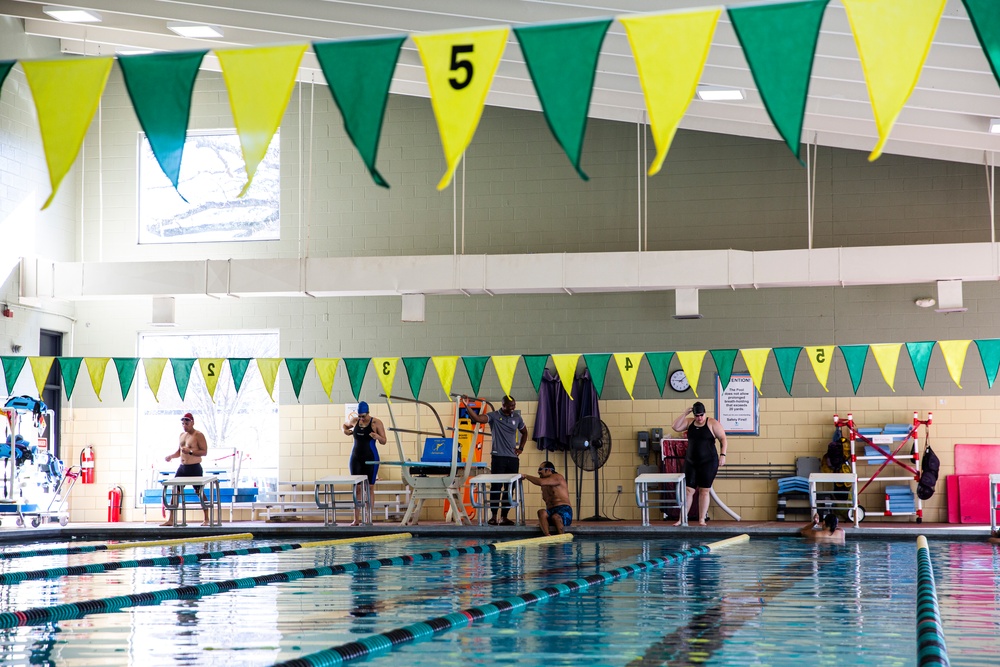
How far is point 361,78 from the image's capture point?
507 centimetres

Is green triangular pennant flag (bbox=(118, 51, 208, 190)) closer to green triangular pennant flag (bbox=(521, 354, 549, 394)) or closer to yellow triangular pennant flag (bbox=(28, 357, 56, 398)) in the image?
green triangular pennant flag (bbox=(521, 354, 549, 394))

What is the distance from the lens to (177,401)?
50.8 ft

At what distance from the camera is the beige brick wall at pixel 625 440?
13.6 metres

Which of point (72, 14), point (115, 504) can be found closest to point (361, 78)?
point (72, 14)

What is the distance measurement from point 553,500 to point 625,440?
258 cm

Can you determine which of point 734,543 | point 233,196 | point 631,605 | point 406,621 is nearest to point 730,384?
point 734,543

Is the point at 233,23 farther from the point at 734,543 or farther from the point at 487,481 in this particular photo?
the point at 734,543

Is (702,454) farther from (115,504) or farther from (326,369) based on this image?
(115,504)

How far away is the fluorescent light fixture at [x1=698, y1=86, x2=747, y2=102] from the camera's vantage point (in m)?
11.2

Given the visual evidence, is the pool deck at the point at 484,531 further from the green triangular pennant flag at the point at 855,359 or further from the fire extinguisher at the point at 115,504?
the fire extinguisher at the point at 115,504

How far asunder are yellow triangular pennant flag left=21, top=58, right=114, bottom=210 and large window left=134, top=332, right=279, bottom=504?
10.1 m

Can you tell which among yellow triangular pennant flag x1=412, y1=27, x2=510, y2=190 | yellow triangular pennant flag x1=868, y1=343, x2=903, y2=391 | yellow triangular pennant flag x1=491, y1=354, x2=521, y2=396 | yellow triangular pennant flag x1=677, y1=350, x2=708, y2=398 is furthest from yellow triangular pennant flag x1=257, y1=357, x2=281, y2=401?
yellow triangular pennant flag x1=412, y1=27, x2=510, y2=190

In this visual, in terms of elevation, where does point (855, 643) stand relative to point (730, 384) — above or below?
Result: below

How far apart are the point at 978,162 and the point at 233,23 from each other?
8509mm
